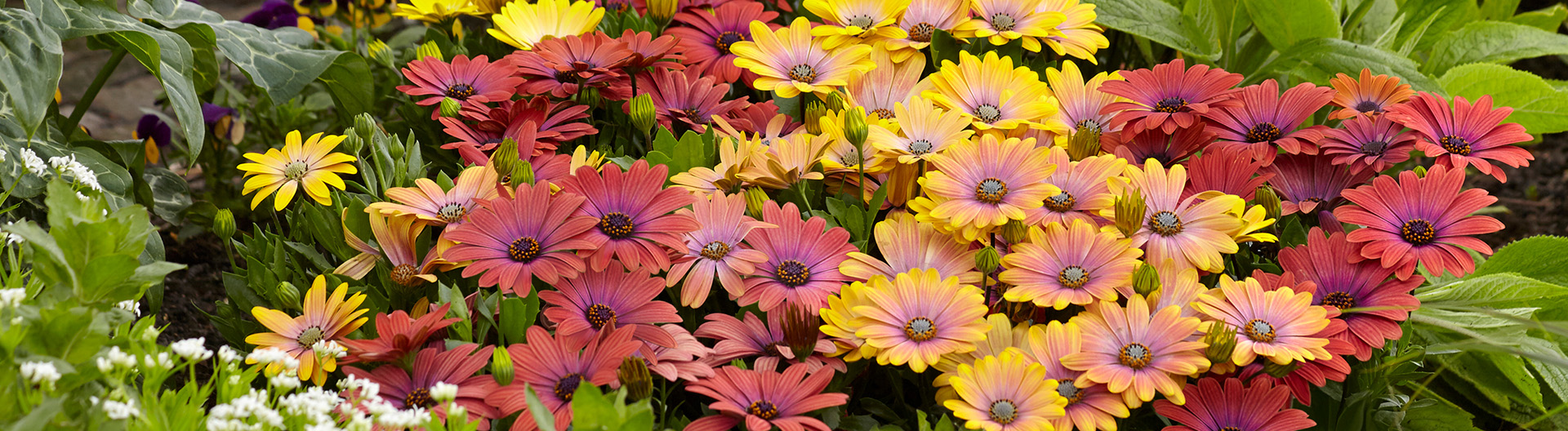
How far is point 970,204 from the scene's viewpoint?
1.13 meters

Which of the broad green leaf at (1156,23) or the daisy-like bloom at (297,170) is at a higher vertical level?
the broad green leaf at (1156,23)

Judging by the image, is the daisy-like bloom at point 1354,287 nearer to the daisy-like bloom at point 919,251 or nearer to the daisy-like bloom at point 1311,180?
the daisy-like bloom at point 1311,180

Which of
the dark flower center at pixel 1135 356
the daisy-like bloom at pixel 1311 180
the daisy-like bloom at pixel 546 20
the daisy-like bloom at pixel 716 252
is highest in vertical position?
the daisy-like bloom at pixel 1311 180

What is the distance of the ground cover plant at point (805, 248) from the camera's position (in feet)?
3.20

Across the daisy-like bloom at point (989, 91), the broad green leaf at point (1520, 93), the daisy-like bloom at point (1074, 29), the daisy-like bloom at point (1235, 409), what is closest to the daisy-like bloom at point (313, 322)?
the daisy-like bloom at point (989, 91)

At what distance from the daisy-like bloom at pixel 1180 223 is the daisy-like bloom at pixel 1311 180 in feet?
0.57

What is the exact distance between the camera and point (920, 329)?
1051 millimetres

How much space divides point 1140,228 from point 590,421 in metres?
0.68

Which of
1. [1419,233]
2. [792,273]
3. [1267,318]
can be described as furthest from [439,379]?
[1419,233]

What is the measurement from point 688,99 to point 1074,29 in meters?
0.57

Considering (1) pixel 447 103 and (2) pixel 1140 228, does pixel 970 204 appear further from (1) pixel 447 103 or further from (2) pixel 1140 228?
(1) pixel 447 103

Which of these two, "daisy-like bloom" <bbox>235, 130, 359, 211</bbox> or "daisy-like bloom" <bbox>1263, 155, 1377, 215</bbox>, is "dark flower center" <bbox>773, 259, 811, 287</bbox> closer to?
"daisy-like bloom" <bbox>235, 130, 359, 211</bbox>

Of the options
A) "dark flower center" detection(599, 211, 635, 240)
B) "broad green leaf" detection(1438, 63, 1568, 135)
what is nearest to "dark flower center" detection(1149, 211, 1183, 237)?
"dark flower center" detection(599, 211, 635, 240)

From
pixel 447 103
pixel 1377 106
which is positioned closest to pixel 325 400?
pixel 447 103
